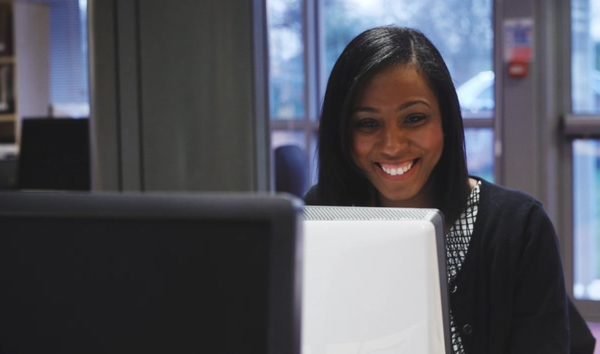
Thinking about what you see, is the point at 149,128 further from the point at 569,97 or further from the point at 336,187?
the point at 569,97

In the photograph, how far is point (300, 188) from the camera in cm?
379

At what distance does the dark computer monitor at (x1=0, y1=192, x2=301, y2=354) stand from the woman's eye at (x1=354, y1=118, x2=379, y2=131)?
621 millimetres

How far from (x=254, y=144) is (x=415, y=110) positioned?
152cm

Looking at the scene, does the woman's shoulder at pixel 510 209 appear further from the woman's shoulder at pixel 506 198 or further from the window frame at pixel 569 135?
the window frame at pixel 569 135

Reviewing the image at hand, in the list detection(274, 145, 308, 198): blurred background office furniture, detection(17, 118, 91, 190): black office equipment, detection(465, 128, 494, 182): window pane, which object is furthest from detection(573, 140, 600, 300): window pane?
detection(17, 118, 91, 190): black office equipment

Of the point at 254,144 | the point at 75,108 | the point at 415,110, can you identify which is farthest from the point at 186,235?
the point at 75,108

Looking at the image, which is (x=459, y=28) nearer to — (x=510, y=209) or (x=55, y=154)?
(x=55, y=154)

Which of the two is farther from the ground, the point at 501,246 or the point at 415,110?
the point at 415,110

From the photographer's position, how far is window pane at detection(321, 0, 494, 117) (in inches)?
184

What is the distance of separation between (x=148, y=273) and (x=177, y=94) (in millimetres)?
2063

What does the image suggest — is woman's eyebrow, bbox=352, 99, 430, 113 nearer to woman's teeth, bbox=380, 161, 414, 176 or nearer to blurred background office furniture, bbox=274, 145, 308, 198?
woman's teeth, bbox=380, 161, 414, 176

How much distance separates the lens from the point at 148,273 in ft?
2.31

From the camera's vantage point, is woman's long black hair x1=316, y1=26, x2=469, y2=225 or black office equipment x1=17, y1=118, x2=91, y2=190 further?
black office equipment x1=17, y1=118, x2=91, y2=190

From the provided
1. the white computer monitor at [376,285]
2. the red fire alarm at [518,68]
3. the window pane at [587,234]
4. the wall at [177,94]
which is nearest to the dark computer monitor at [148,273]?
the white computer monitor at [376,285]
